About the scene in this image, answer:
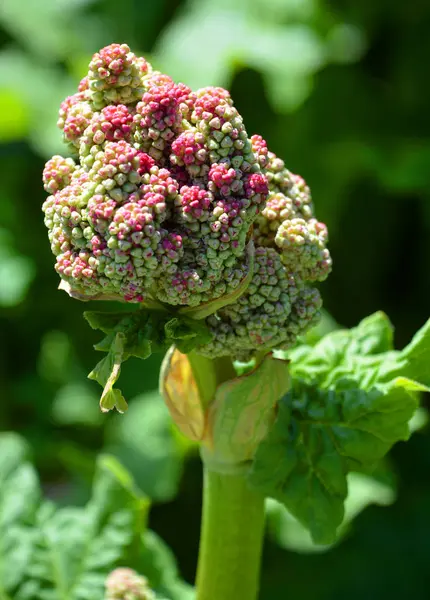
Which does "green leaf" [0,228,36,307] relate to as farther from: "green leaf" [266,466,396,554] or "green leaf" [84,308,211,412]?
"green leaf" [84,308,211,412]

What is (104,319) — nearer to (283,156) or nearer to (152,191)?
(152,191)

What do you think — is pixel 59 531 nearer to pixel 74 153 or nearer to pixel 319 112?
pixel 74 153

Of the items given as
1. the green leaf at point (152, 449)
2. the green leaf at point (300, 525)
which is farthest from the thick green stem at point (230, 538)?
the green leaf at point (152, 449)

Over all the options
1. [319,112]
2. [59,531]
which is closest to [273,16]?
[319,112]

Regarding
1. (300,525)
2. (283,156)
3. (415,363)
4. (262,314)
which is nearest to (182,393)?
(262,314)

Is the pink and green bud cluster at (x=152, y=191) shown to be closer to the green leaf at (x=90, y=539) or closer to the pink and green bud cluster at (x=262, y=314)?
the pink and green bud cluster at (x=262, y=314)
